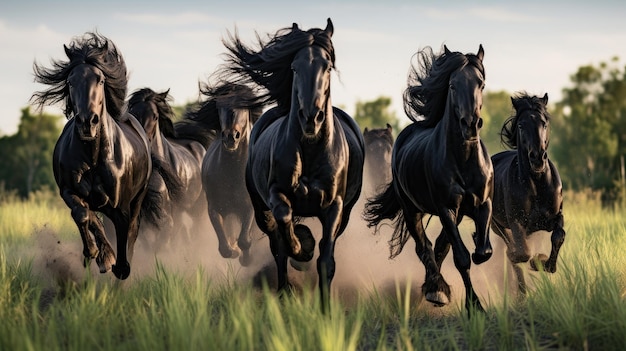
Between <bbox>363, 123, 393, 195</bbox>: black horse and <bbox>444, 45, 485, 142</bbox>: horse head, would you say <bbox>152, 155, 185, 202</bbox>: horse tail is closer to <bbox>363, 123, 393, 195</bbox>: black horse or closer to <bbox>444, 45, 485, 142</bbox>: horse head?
<bbox>363, 123, 393, 195</bbox>: black horse

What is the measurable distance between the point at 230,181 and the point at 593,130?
29.4m

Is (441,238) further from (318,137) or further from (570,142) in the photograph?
(570,142)

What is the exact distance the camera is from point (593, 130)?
36.8 meters

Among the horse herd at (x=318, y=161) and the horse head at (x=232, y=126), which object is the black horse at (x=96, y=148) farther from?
the horse head at (x=232, y=126)

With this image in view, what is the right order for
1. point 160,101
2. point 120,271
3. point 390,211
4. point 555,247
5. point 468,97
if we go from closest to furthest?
point 468,97
point 120,271
point 555,247
point 390,211
point 160,101

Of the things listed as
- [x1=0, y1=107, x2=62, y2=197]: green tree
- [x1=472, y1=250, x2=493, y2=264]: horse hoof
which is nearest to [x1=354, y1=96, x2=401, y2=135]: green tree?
[x1=0, y1=107, x2=62, y2=197]: green tree

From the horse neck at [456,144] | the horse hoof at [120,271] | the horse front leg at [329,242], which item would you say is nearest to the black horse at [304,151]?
the horse front leg at [329,242]

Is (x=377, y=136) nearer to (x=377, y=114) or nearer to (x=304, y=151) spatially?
(x=304, y=151)

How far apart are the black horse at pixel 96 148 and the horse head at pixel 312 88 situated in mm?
1985

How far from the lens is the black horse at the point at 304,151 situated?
20.6ft

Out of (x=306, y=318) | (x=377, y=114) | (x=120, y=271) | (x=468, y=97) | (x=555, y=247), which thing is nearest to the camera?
(x=306, y=318)

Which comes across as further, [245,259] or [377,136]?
[377,136]

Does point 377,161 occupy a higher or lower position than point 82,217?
higher

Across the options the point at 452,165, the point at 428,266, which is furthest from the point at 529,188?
the point at 452,165
